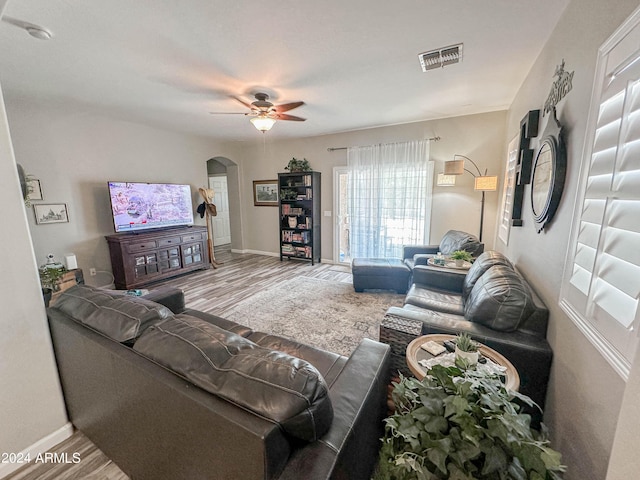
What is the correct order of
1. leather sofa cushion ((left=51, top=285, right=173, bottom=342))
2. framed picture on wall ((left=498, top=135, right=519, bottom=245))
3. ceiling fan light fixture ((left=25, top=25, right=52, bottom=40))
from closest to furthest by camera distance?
leather sofa cushion ((left=51, top=285, right=173, bottom=342)), ceiling fan light fixture ((left=25, top=25, right=52, bottom=40)), framed picture on wall ((left=498, top=135, right=519, bottom=245))

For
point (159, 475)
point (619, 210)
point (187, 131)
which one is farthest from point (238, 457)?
point (187, 131)

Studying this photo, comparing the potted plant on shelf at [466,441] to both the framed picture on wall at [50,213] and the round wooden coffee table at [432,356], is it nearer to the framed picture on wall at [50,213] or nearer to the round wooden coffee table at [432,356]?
the round wooden coffee table at [432,356]

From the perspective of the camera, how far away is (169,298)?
2.27 metres

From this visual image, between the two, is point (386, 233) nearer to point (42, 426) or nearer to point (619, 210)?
point (619, 210)

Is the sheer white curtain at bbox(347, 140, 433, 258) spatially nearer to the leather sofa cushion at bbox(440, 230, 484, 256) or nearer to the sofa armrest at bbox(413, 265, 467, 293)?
the leather sofa cushion at bbox(440, 230, 484, 256)

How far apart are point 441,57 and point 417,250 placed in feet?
8.76

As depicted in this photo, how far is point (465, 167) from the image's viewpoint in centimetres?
411

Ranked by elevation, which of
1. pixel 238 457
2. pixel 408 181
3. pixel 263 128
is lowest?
pixel 238 457

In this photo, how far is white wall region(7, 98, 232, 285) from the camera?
3.34 m

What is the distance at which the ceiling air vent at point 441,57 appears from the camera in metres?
2.21

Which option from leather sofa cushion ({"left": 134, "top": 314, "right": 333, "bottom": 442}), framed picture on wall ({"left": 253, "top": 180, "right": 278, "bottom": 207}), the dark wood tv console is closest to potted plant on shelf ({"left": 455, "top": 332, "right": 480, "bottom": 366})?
leather sofa cushion ({"left": 134, "top": 314, "right": 333, "bottom": 442})

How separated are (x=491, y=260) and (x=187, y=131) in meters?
5.28

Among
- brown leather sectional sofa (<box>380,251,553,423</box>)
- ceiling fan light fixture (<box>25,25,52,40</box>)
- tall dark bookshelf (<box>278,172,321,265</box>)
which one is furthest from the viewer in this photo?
tall dark bookshelf (<box>278,172,321,265</box>)

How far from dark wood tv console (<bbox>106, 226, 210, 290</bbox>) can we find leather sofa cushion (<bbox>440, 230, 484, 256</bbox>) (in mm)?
4295
